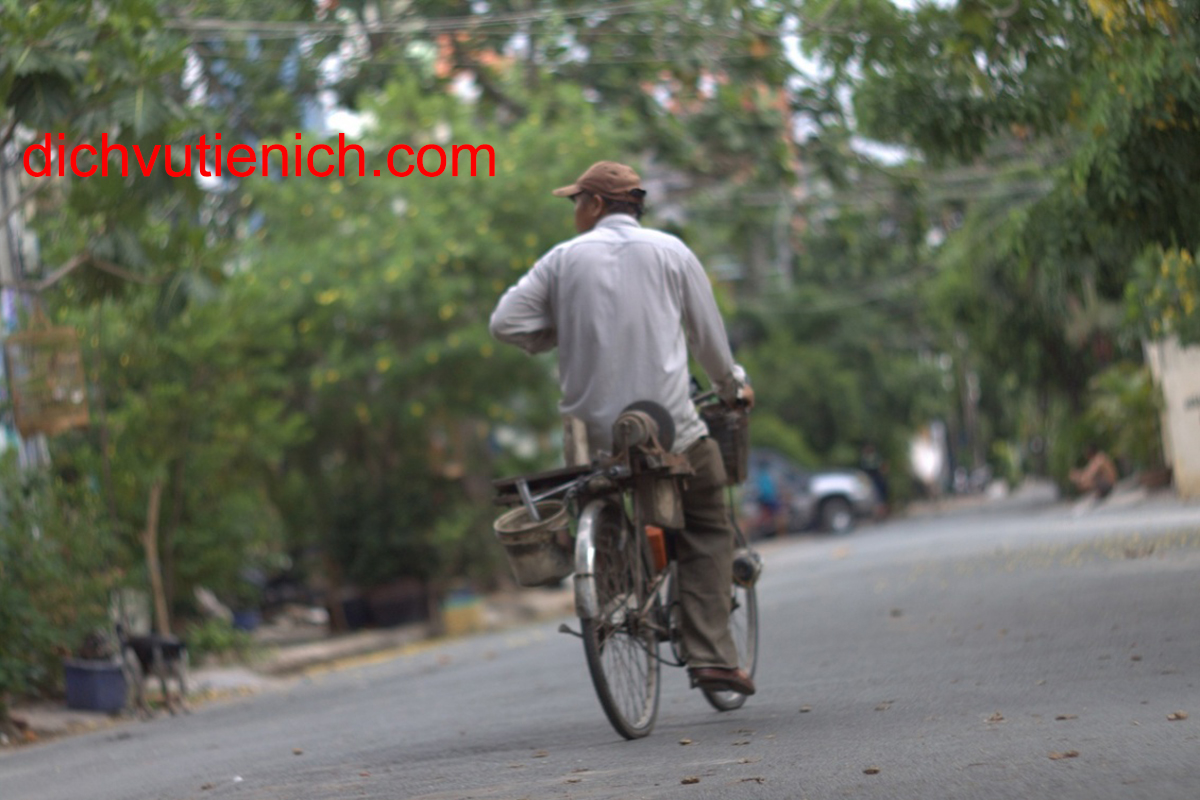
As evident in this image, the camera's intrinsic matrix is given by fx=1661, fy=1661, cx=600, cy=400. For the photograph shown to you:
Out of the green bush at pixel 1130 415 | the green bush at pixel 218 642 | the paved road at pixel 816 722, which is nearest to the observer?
the paved road at pixel 816 722

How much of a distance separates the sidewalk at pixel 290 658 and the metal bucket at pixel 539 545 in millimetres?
5217

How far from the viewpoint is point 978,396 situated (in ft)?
187

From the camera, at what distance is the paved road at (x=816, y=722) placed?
466cm

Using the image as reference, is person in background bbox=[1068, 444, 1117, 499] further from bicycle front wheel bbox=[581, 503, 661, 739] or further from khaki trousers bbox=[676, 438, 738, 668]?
bicycle front wheel bbox=[581, 503, 661, 739]

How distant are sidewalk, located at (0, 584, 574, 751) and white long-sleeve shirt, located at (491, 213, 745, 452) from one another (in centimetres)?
541

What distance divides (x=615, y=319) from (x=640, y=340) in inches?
4.8

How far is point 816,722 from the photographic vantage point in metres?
5.94

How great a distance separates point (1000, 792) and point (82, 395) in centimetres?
868

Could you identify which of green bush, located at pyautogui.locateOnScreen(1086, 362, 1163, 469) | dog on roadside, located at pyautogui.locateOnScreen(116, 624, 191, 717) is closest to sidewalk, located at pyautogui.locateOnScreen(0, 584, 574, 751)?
dog on roadside, located at pyautogui.locateOnScreen(116, 624, 191, 717)

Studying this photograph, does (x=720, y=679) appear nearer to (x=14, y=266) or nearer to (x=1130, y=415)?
(x=14, y=266)

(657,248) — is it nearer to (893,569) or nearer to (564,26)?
(893,569)

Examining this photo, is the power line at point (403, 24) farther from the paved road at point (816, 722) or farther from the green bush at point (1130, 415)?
the green bush at point (1130, 415)

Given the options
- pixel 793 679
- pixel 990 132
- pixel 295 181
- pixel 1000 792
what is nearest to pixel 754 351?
pixel 295 181

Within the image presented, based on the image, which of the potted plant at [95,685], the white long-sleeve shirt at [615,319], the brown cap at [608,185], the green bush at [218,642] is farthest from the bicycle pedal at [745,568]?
the green bush at [218,642]
